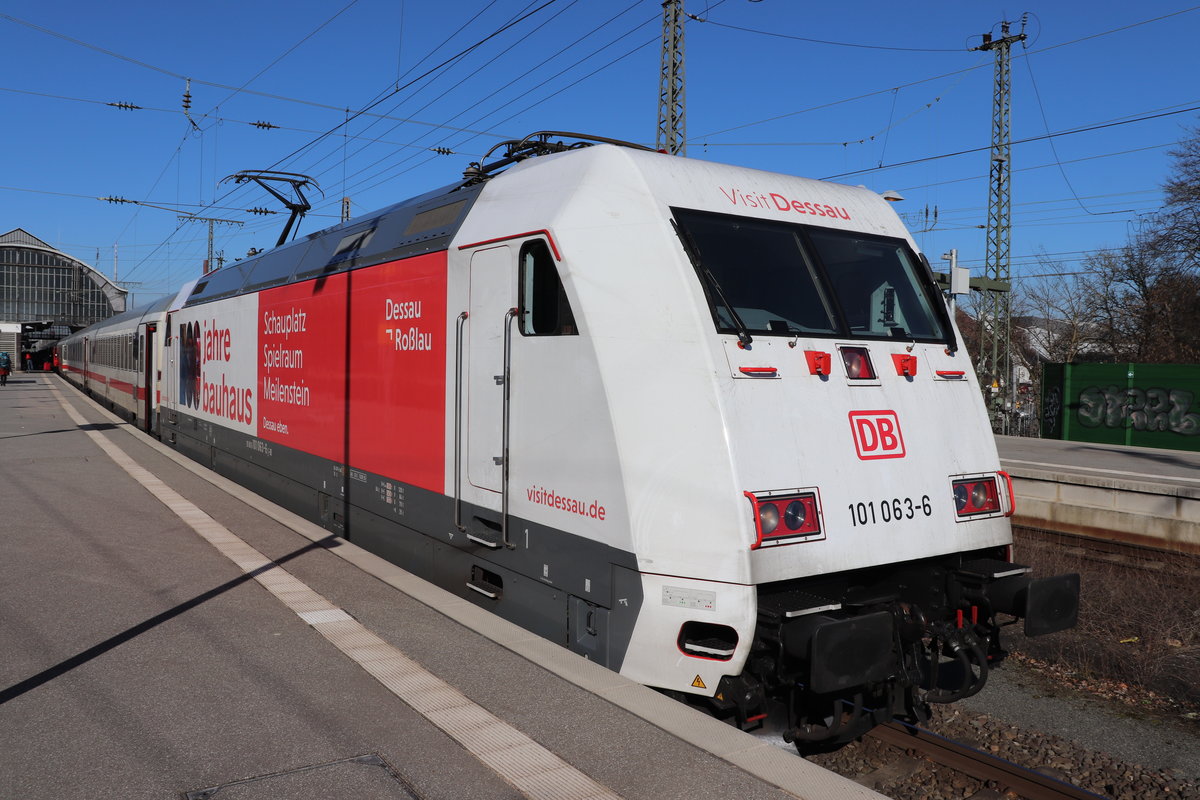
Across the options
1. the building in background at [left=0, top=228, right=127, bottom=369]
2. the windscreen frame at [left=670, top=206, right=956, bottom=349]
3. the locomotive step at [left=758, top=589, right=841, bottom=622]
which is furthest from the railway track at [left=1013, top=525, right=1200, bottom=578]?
the building in background at [left=0, top=228, right=127, bottom=369]

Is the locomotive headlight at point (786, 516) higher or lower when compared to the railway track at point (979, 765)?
higher

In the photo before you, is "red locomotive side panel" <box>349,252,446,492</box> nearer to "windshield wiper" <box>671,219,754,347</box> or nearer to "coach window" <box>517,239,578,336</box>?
"coach window" <box>517,239,578,336</box>

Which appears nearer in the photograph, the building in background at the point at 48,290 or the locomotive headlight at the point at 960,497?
the locomotive headlight at the point at 960,497

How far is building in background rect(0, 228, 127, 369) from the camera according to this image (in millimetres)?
89812

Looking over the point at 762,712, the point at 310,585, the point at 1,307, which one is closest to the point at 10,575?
the point at 310,585

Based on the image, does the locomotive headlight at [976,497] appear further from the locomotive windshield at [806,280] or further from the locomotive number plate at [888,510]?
the locomotive windshield at [806,280]

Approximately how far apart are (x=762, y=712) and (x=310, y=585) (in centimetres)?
403

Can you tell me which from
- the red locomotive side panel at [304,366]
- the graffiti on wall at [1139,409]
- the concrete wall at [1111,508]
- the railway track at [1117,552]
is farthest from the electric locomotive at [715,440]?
the graffiti on wall at [1139,409]

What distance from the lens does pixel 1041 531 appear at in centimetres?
1212

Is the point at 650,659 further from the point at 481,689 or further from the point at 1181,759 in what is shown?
the point at 1181,759

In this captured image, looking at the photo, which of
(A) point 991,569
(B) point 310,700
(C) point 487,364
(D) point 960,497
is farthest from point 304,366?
(A) point 991,569

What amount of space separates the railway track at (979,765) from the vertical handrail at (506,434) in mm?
2534

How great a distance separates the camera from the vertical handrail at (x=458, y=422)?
611 cm

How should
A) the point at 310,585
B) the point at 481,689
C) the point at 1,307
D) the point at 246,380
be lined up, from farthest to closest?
the point at 1,307 < the point at 246,380 < the point at 310,585 < the point at 481,689
